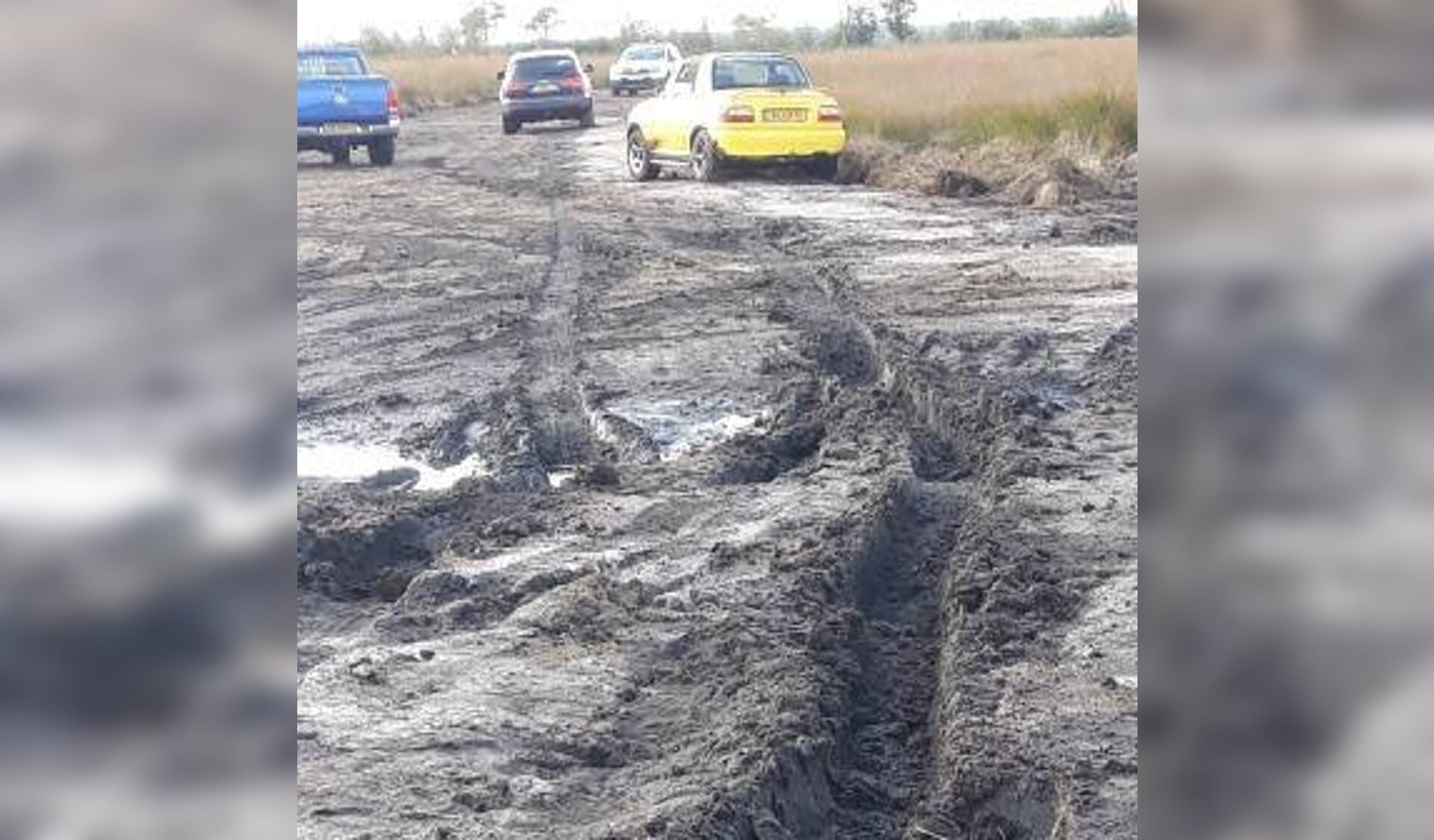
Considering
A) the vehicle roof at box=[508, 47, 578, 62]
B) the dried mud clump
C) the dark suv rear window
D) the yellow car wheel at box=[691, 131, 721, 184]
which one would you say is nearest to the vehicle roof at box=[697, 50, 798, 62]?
the yellow car wheel at box=[691, 131, 721, 184]

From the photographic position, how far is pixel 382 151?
85.6 ft

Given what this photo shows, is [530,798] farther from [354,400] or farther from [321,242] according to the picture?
[321,242]

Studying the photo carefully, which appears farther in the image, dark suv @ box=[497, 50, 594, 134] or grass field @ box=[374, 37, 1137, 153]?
dark suv @ box=[497, 50, 594, 134]

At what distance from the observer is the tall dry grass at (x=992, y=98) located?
1981cm

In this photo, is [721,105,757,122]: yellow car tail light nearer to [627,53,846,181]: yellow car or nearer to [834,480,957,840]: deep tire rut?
[627,53,846,181]: yellow car

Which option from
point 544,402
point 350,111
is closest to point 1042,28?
point 350,111

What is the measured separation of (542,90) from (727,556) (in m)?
28.3

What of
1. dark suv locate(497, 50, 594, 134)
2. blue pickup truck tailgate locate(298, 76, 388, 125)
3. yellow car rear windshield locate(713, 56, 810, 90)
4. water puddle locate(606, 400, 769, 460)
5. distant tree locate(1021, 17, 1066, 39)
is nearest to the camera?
water puddle locate(606, 400, 769, 460)

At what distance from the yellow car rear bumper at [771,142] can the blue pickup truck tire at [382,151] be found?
699 cm

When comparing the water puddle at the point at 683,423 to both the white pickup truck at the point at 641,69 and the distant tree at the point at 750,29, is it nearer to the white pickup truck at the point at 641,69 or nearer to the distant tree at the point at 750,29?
the white pickup truck at the point at 641,69

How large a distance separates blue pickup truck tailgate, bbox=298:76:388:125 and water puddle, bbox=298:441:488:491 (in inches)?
614

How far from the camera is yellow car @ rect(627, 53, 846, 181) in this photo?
66.4ft
